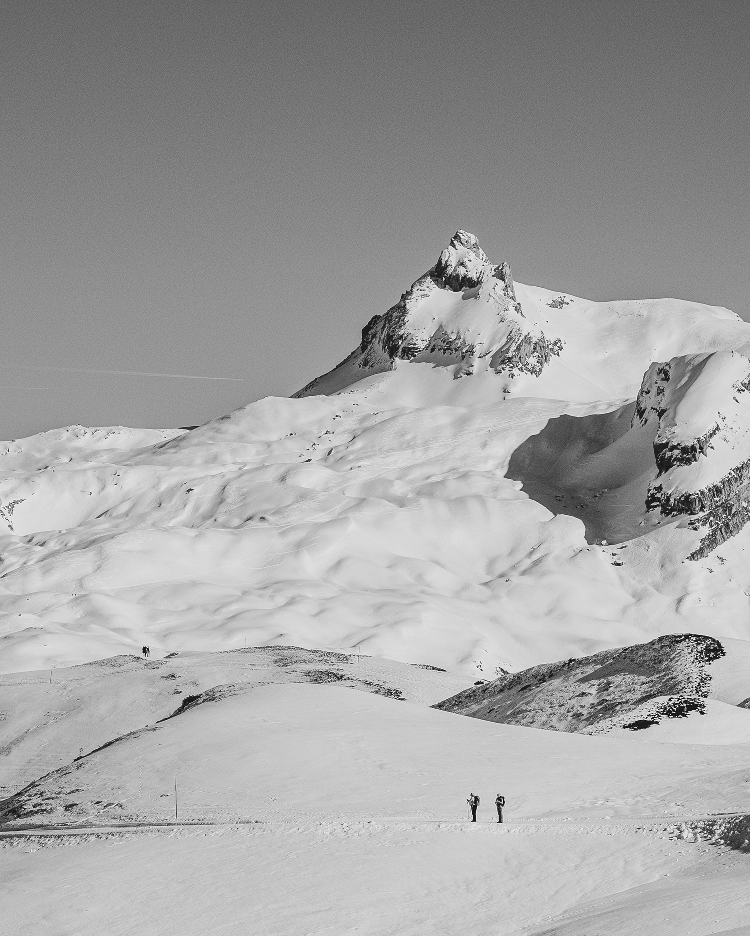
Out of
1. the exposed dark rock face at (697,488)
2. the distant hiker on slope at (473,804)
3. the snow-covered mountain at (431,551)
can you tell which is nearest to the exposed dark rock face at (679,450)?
the exposed dark rock face at (697,488)

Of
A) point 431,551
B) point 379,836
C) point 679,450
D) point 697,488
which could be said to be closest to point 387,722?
point 379,836

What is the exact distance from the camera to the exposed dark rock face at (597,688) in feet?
201

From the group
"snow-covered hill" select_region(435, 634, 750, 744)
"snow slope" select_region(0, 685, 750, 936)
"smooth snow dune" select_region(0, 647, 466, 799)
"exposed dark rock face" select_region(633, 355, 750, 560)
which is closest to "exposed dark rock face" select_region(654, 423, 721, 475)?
"exposed dark rock face" select_region(633, 355, 750, 560)

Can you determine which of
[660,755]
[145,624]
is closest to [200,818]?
[660,755]

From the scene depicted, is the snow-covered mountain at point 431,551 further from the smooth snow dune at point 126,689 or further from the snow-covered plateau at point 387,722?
the smooth snow dune at point 126,689

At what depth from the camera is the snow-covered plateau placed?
32625 mm

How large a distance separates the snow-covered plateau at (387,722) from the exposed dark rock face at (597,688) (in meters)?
0.24

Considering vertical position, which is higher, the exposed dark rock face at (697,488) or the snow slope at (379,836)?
the exposed dark rock face at (697,488)

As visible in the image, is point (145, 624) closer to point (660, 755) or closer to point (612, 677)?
point (612, 677)

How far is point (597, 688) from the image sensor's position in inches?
2547

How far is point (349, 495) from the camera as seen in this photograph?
581 feet

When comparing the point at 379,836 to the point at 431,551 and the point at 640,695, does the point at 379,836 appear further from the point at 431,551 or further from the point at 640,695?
the point at 431,551

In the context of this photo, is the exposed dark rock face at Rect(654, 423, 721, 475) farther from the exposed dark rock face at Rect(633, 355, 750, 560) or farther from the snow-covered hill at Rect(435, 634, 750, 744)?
the snow-covered hill at Rect(435, 634, 750, 744)

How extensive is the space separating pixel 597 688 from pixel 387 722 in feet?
50.8
